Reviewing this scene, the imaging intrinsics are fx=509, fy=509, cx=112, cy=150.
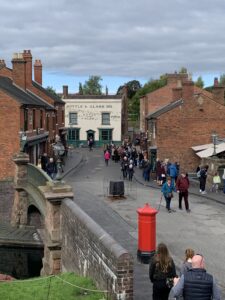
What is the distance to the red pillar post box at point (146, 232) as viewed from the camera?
485 inches

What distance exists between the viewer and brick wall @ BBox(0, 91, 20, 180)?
3081 cm

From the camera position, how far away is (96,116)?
6981 cm

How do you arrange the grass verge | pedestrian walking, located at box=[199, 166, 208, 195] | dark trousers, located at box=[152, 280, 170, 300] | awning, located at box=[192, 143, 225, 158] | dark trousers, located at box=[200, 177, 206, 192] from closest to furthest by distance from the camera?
dark trousers, located at box=[152, 280, 170, 300] < the grass verge < pedestrian walking, located at box=[199, 166, 208, 195] < dark trousers, located at box=[200, 177, 206, 192] < awning, located at box=[192, 143, 225, 158]

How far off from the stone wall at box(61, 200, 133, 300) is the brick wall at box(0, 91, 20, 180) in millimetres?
17281

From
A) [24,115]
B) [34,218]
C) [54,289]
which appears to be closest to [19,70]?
[24,115]

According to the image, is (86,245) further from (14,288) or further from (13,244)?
(13,244)

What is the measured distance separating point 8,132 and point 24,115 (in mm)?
1966

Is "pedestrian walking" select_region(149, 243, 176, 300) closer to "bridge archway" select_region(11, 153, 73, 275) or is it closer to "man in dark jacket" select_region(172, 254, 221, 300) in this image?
"man in dark jacket" select_region(172, 254, 221, 300)

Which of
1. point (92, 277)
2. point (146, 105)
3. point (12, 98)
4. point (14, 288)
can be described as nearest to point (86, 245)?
point (92, 277)

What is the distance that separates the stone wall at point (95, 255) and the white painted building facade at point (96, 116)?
55.6 meters

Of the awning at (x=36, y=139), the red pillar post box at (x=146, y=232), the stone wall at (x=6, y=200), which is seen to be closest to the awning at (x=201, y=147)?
the awning at (x=36, y=139)

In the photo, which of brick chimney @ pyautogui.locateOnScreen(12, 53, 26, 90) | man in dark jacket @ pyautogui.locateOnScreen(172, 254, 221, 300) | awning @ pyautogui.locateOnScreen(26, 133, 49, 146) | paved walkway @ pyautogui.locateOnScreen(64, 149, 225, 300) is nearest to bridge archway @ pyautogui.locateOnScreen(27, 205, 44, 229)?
paved walkway @ pyautogui.locateOnScreen(64, 149, 225, 300)

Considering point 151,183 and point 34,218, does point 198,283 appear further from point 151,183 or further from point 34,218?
point 151,183

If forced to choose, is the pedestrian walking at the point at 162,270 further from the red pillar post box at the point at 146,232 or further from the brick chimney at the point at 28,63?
the brick chimney at the point at 28,63
